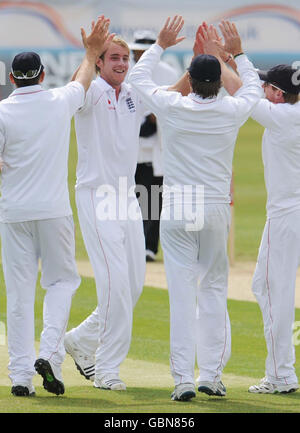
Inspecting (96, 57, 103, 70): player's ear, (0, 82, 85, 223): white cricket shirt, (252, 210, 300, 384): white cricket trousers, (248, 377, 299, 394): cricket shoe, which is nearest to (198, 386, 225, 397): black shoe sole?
(248, 377, 299, 394): cricket shoe

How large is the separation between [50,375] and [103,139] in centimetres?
174

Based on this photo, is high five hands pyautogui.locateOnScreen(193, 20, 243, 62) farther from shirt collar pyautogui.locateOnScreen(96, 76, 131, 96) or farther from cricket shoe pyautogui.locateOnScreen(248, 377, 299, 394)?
cricket shoe pyautogui.locateOnScreen(248, 377, 299, 394)

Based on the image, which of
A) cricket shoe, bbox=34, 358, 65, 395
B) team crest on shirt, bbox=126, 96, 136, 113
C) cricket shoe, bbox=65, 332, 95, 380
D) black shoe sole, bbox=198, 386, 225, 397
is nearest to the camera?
cricket shoe, bbox=34, 358, 65, 395

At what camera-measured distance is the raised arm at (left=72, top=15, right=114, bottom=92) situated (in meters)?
7.05

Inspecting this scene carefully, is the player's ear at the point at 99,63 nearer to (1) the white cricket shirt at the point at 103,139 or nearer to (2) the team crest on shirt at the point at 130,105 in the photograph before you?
(1) the white cricket shirt at the point at 103,139

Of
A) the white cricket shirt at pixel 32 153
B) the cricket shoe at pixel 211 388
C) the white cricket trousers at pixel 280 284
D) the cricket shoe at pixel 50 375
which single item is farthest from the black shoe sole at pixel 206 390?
the white cricket shirt at pixel 32 153

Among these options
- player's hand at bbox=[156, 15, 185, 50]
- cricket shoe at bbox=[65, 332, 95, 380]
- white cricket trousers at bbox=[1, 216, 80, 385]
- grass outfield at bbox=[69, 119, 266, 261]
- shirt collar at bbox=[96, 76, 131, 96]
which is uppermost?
player's hand at bbox=[156, 15, 185, 50]

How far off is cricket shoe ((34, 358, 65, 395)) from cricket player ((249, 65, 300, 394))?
1.42m

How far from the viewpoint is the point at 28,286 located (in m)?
6.83

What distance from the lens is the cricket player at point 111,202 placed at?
23.6 feet

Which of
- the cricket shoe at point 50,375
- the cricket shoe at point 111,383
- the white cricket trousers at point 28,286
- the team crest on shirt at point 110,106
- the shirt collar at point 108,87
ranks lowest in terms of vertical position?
the cricket shoe at point 111,383

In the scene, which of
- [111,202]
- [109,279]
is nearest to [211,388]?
[109,279]

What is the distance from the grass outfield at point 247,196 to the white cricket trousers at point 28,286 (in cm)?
797

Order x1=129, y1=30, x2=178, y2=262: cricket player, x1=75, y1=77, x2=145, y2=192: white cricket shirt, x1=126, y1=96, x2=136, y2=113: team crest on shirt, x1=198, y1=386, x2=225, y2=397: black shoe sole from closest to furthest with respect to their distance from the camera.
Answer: x1=198, y1=386, x2=225, y2=397: black shoe sole → x1=75, y1=77, x2=145, y2=192: white cricket shirt → x1=126, y1=96, x2=136, y2=113: team crest on shirt → x1=129, y1=30, x2=178, y2=262: cricket player
